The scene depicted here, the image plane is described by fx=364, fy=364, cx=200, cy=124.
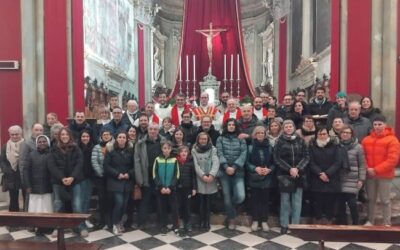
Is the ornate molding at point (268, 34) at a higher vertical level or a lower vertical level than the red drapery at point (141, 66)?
higher

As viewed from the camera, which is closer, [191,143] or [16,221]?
[16,221]

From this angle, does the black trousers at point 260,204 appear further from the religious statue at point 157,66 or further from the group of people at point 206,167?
the religious statue at point 157,66

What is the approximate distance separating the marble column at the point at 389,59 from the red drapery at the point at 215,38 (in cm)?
532

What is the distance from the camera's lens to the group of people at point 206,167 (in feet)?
14.0

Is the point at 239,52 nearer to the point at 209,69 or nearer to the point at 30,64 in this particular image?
the point at 209,69

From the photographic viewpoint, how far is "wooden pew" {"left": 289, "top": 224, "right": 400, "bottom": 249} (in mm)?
2670

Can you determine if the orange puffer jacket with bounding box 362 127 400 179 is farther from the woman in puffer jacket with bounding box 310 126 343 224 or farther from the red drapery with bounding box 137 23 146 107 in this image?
the red drapery with bounding box 137 23 146 107

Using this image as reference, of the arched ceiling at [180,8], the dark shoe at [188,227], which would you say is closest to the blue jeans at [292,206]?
the dark shoe at [188,227]

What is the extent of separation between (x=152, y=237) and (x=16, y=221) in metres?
1.67

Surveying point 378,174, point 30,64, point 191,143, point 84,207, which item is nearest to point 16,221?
point 84,207

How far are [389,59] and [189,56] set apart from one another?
6.56 meters

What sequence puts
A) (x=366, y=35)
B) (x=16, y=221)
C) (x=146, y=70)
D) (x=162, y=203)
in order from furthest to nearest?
(x=146, y=70) < (x=366, y=35) < (x=162, y=203) < (x=16, y=221)

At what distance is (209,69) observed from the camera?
36.7 ft

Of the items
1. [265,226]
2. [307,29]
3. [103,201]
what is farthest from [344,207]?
[307,29]
